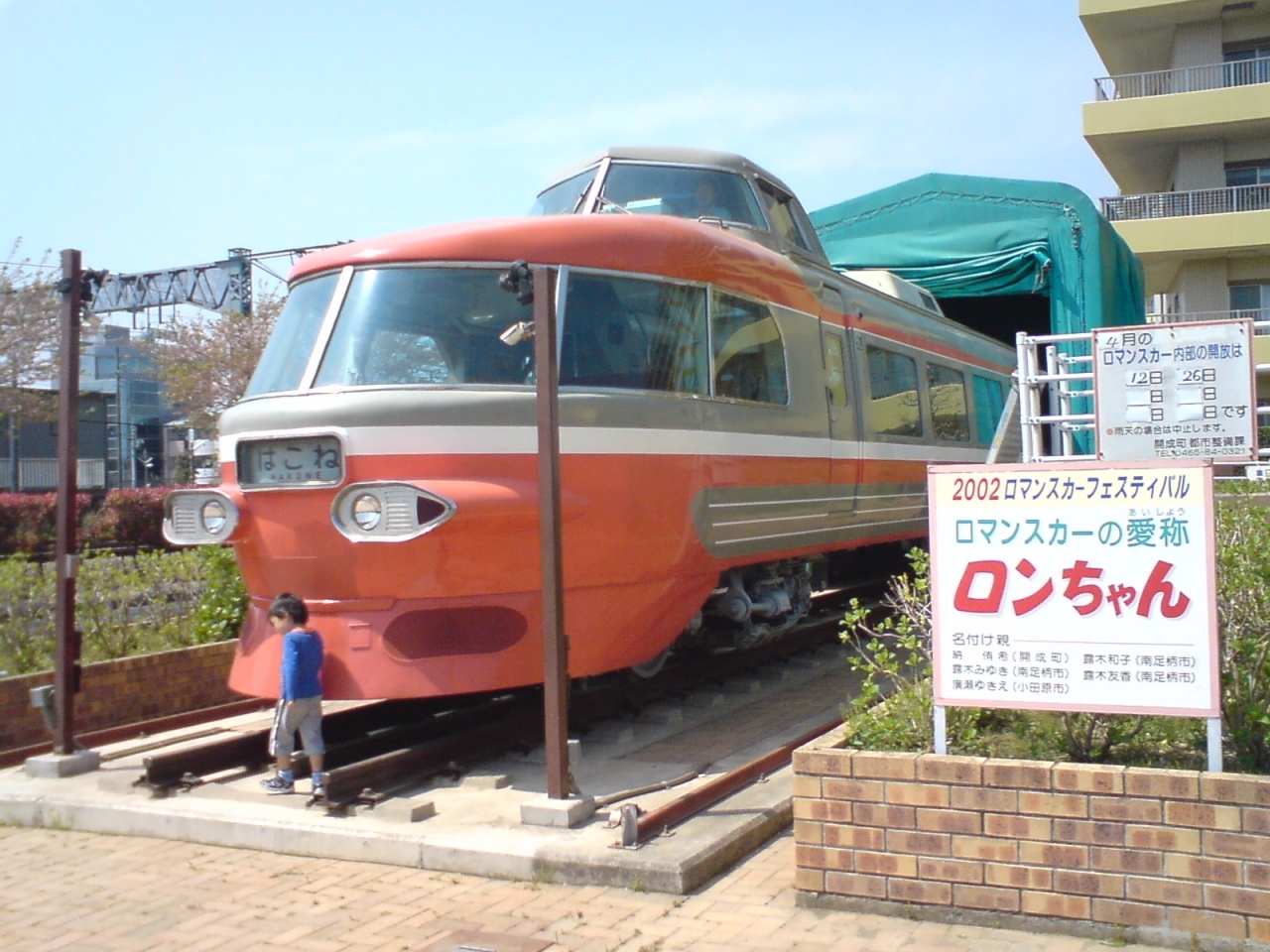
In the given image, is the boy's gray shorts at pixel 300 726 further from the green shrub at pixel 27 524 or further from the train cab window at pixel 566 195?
the green shrub at pixel 27 524

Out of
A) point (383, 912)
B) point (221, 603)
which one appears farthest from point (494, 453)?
point (221, 603)

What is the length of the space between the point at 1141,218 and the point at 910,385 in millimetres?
23111

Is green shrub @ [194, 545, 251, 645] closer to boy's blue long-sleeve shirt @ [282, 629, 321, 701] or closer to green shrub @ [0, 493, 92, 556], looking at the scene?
boy's blue long-sleeve shirt @ [282, 629, 321, 701]

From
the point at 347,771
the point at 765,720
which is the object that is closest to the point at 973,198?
the point at 765,720

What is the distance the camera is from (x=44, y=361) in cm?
3256

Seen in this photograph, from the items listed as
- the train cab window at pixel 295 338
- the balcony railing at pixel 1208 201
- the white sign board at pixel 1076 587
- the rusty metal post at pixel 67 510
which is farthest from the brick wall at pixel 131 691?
the balcony railing at pixel 1208 201

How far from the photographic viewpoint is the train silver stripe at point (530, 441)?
21.7 feet

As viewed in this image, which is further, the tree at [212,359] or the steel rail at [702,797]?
the tree at [212,359]

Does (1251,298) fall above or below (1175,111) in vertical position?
below

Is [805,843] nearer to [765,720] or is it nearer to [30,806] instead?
[765,720]

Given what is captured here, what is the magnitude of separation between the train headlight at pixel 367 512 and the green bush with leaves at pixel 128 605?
140 inches

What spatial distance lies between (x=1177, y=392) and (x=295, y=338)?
17.1ft

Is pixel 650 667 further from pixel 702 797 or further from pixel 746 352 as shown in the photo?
pixel 702 797

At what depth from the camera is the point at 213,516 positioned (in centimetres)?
711
